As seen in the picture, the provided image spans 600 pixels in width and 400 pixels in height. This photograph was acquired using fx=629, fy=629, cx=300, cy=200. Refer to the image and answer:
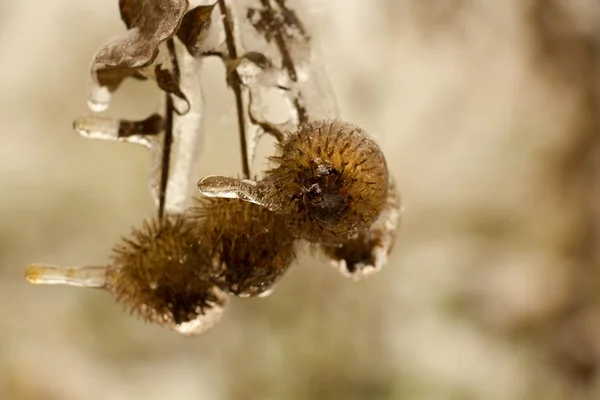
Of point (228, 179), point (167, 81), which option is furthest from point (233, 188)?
point (167, 81)

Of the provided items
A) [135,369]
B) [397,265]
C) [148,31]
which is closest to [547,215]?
[397,265]

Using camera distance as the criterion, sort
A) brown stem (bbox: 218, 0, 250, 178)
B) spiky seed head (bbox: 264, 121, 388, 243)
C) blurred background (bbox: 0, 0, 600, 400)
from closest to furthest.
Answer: spiky seed head (bbox: 264, 121, 388, 243) → brown stem (bbox: 218, 0, 250, 178) → blurred background (bbox: 0, 0, 600, 400)

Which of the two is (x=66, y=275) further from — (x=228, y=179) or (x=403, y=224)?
(x=403, y=224)

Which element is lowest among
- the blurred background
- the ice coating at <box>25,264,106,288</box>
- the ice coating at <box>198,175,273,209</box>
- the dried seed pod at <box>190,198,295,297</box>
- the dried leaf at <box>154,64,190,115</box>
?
the blurred background

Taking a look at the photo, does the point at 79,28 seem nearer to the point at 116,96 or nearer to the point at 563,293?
the point at 116,96

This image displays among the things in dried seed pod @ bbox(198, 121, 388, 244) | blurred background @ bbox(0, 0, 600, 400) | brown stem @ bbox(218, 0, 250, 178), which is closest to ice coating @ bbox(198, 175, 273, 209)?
dried seed pod @ bbox(198, 121, 388, 244)

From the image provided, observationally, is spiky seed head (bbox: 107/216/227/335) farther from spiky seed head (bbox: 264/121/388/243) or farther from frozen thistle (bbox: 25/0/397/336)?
spiky seed head (bbox: 264/121/388/243)

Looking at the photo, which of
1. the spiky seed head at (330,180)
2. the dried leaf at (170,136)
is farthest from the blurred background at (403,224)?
the spiky seed head at (330,180)
